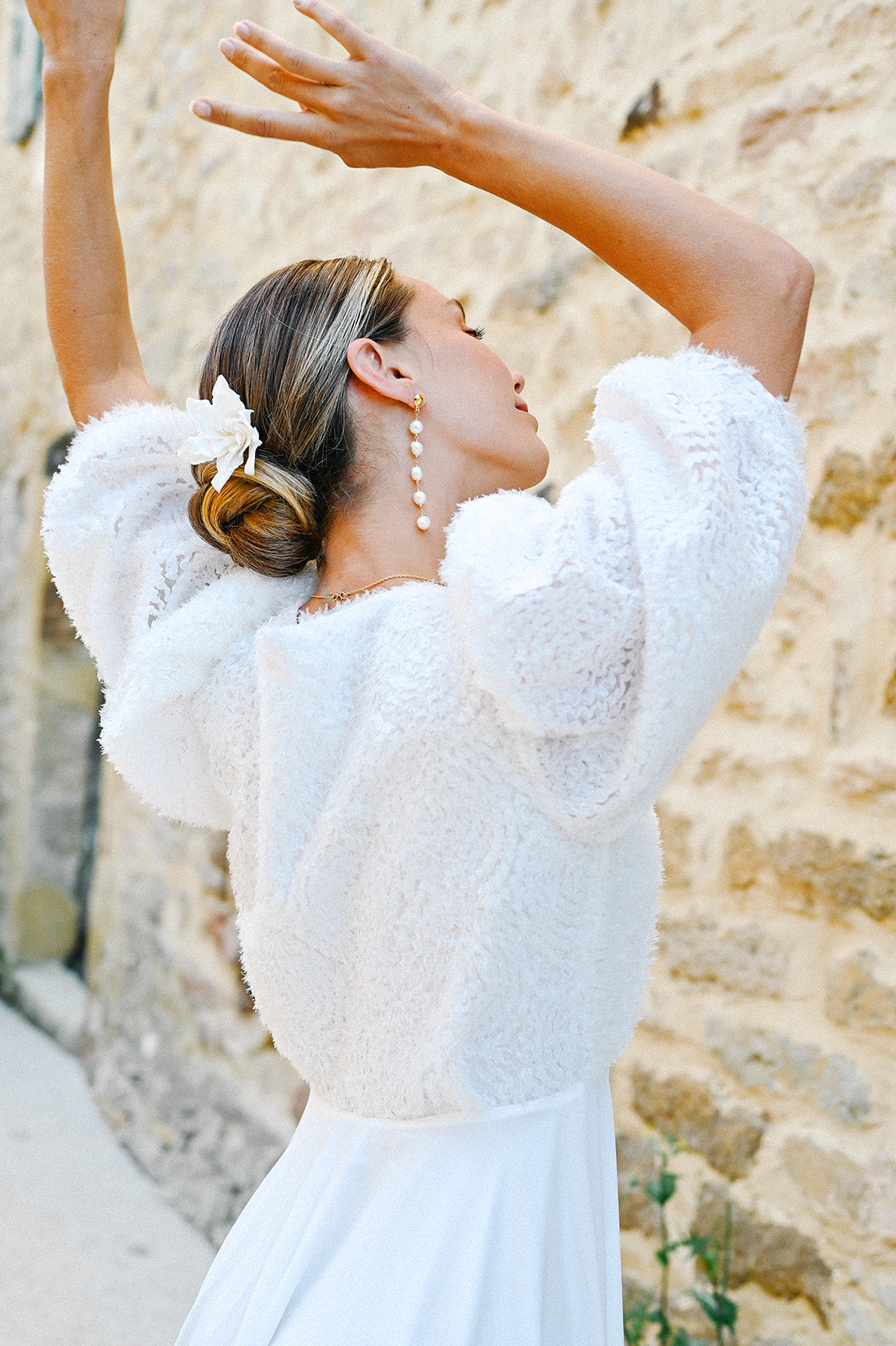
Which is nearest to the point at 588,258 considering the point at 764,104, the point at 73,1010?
the point at 764,104

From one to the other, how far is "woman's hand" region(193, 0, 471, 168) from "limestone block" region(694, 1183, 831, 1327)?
160 centimetres

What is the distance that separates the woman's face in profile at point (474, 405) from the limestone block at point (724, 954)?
101 cm

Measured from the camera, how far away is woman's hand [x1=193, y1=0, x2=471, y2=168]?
38.0 inches

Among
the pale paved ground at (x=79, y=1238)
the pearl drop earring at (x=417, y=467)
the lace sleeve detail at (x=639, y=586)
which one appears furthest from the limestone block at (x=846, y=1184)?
the pale paved ground at (x=79, y=1238)

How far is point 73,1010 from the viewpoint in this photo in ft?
16.0

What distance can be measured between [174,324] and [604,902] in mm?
3553

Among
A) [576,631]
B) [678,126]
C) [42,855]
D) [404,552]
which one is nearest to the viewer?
[576,631]

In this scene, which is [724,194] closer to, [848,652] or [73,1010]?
[848,652]

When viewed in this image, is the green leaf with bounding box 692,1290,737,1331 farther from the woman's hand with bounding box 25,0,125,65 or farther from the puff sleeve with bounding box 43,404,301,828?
the woman's hand with bounding box 25,0,125,65

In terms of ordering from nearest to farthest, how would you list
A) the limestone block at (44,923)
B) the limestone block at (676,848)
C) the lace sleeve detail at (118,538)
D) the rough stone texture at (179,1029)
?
the lace sleeve detail at (118,538) → the limestone block at (676,848) → the rough stone texture at (179,1029) → the limestone block at (44,923)

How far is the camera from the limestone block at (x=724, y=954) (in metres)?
1.85

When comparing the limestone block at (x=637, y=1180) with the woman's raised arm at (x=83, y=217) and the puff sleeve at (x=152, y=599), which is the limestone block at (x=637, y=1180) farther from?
the woman's raised arm at (x=83, y=217)

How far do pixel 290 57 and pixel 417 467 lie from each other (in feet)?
1.19

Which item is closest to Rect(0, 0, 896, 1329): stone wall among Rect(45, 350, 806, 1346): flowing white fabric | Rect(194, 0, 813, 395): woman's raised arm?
Rect(45, 350, 806, 1346): flowing white fabric
